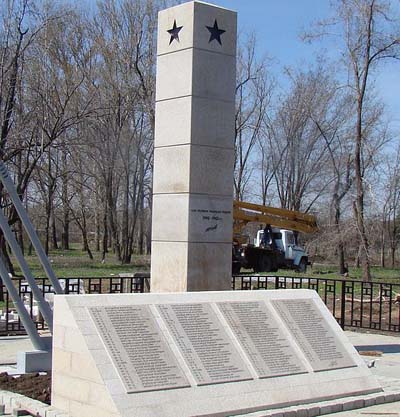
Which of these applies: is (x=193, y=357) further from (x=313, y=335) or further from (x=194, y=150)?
(x=194, y=150)

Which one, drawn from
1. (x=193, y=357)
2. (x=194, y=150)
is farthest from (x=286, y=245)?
(x=193, y=357)

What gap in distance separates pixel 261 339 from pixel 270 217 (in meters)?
25.8

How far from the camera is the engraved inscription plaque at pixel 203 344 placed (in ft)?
21.7

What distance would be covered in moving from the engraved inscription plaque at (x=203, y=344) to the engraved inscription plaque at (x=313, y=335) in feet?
3.05

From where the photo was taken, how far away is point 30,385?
300 inches

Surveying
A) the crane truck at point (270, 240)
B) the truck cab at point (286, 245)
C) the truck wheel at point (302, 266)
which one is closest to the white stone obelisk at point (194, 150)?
the crane truck at point (270, 240)

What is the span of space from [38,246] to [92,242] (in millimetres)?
62936

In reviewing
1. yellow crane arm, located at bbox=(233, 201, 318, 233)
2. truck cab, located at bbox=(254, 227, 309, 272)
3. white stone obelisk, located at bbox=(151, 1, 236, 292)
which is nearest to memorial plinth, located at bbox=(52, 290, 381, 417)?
white stone obelisk, located at bbox=(151, 1, 236, 292)

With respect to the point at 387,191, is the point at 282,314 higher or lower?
lower

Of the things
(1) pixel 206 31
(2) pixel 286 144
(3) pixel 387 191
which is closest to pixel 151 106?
(2) pixel 286 144

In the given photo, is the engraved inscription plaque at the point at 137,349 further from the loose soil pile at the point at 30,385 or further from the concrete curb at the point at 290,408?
the loose soil pile at the point at 30,385

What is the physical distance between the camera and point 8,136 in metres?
23.3

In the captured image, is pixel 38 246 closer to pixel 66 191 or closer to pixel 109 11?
pixel 109 11

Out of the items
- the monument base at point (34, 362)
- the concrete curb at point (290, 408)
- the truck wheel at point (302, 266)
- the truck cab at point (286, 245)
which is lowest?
the concrete curb at point (290, 408)
